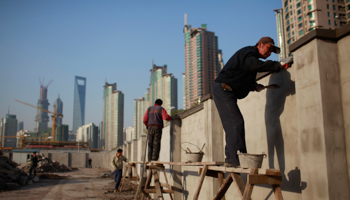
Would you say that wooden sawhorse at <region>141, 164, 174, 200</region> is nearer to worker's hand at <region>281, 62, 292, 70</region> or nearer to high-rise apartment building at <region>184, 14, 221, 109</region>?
worker's hand at <region>281, 62, 292, 70</region>

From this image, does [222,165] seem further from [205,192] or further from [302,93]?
[205,192]

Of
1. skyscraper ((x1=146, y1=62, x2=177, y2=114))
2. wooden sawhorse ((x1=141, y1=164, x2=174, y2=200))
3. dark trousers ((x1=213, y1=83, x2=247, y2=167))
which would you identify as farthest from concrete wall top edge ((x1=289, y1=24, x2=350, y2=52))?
skyscraper ((x1=146, y1=62, x2=177, y2=114))

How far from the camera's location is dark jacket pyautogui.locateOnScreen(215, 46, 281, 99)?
3277mm

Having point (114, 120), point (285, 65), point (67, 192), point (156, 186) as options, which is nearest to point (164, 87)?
point (114, 120)

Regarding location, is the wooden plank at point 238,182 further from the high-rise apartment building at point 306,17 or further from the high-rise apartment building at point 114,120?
the high-rise apartment building at point 114,120

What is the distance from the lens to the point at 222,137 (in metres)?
5.42

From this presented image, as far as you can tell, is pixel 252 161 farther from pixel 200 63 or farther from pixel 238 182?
pixel 200 63

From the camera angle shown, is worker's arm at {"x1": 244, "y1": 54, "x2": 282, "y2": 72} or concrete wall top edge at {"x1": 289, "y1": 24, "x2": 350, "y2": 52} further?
worker's arm at {"x1": 244, "y1": 54, "x2": 282, "y2": 72}

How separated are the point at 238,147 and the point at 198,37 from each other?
306ft

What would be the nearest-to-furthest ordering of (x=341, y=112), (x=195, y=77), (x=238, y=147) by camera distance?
(x=341, y=112) < (x=238, y=147) < (x=195, y=77)

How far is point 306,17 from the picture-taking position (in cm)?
7294

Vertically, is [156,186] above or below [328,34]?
below

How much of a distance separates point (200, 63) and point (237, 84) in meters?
88.1

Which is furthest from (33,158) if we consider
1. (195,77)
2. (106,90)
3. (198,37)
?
(106,90)
